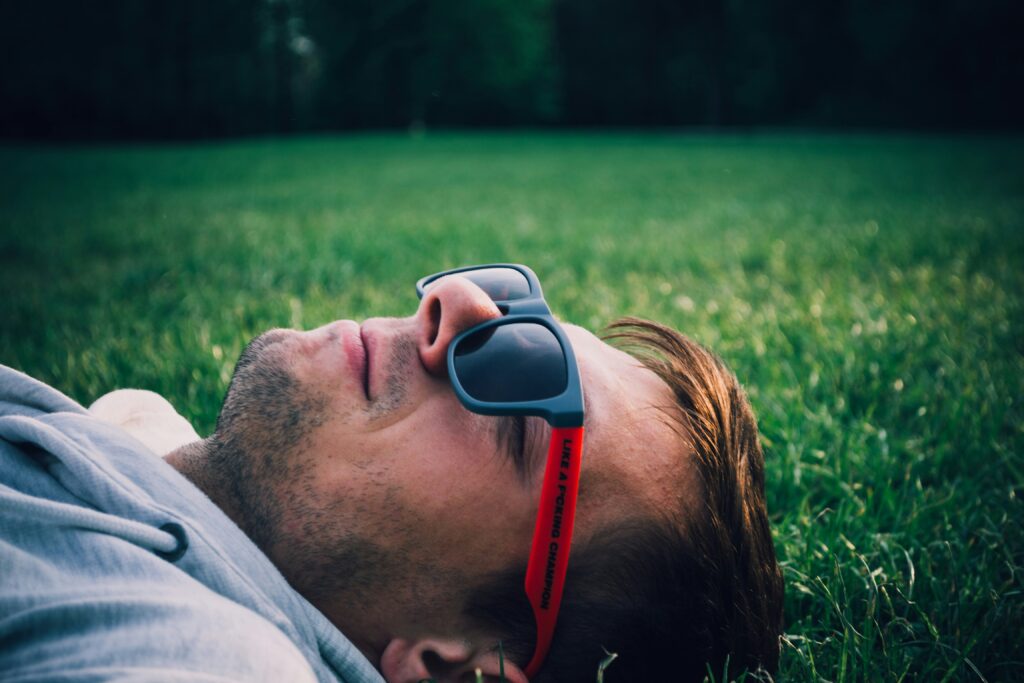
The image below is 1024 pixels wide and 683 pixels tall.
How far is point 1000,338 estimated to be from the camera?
3.52m

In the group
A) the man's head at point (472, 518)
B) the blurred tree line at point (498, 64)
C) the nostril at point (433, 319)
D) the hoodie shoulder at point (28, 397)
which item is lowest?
the man's head at point (472, 518)

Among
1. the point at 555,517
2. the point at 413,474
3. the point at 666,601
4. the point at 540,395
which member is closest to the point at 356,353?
the point at 413,474

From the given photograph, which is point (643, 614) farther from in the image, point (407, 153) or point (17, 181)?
point (407, 153)

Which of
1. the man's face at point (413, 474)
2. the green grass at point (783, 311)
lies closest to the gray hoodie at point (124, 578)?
the man's face at point (413, 474)

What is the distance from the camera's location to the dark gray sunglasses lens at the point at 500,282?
185cm

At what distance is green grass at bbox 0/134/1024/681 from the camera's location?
180 centimetres

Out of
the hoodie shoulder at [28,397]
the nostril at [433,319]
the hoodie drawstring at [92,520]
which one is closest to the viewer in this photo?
the hoodie drawstring at [92,520]

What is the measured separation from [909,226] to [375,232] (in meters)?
5.92

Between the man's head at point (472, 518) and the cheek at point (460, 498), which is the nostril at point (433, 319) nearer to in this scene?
the man's head at point (472, 518)

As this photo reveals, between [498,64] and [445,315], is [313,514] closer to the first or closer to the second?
[445,315]

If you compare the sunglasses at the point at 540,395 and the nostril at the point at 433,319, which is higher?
the nostril at the point at 433,319

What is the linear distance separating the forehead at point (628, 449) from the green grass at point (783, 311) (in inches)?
20.2

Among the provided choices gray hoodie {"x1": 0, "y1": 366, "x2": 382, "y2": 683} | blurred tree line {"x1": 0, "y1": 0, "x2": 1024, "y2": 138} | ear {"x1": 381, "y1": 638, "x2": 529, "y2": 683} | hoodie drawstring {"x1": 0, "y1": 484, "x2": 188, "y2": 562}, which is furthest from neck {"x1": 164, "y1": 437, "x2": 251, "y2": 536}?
blurred tree line {"x1": 0, "y1": 0, "x2": 1024, "y2": 138}

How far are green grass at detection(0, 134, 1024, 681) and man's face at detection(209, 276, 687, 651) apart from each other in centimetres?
63
